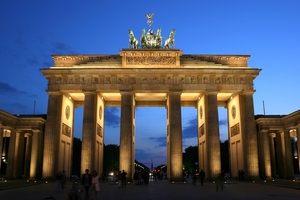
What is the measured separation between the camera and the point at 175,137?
42.2 m

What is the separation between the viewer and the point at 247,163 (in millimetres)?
42219

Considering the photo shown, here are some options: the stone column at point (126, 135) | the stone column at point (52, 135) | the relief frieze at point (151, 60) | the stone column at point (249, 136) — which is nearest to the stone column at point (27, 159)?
the stone column at point (52, 135)

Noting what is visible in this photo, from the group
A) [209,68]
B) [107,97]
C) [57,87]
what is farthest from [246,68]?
[57,87]

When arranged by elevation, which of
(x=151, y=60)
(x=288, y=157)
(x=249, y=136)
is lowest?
(x=288, y=157)

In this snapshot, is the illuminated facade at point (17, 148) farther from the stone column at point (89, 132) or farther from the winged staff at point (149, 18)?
the winged staff at point (149, 18)

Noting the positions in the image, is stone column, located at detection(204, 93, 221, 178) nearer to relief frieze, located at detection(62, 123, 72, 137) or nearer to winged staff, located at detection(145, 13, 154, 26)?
winged staff, located at detection(145, 13, 154, 26)

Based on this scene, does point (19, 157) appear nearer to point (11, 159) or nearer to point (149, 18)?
point (11, 159)

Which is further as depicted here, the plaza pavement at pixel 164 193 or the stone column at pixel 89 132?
the stone column at pixel 89 132

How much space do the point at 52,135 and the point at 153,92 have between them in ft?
48.8

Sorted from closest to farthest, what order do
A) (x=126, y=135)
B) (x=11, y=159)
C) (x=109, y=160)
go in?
1. (x=126, y=135)
2. (x=11, y=159)
3. (x=109, y=160)

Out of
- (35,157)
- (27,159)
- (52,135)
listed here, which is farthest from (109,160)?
(52,135)

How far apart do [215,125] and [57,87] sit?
22.4m

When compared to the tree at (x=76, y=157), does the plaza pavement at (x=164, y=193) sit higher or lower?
lower

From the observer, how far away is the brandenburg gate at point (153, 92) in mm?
42094
